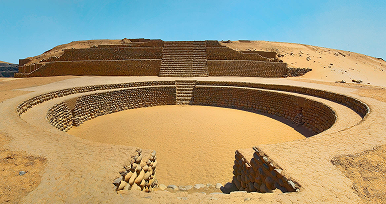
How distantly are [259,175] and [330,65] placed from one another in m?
26.2

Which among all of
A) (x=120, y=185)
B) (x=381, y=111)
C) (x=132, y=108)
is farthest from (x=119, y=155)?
(x=132, y=108)

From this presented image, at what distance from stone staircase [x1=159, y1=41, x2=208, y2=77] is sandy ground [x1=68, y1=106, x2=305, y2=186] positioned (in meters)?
6.91

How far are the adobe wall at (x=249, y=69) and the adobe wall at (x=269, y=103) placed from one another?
553 centimetres

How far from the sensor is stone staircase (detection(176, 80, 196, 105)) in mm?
15055

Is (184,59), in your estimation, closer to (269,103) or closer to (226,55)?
(226,55)

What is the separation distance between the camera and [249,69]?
65.1 feet

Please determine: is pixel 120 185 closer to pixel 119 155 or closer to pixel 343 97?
pixel 119 155

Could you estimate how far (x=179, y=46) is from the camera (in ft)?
75.9

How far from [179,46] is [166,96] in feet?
32.7

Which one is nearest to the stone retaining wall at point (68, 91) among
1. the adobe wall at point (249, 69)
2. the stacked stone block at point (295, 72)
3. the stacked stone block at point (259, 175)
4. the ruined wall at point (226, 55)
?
the adobe wall at point (249, 69)

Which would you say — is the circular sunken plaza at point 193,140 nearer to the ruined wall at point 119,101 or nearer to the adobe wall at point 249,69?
the ruined wall at point 119,101

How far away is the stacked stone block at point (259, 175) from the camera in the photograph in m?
3.46

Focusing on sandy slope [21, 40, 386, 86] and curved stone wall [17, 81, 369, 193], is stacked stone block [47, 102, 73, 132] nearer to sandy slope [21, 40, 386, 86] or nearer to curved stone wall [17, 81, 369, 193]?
curved stone wall [17, 81, 369, 193]

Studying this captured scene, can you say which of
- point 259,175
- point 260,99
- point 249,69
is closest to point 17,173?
point 259,175
